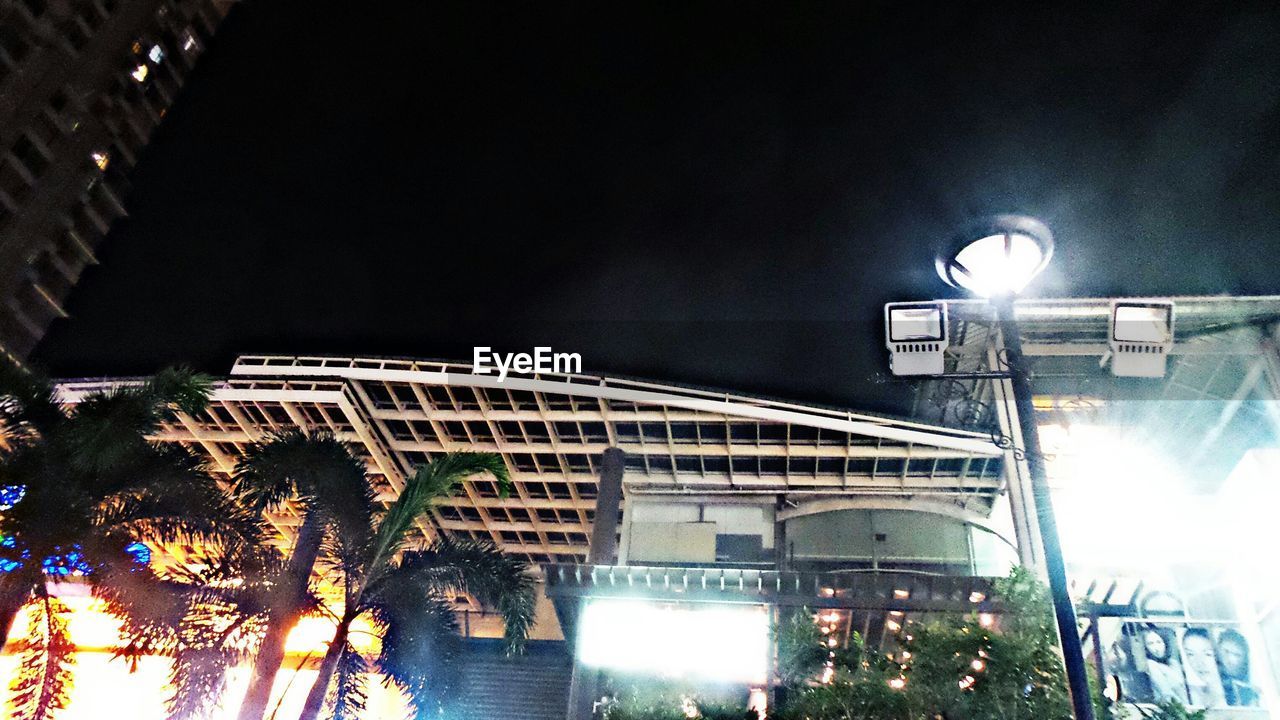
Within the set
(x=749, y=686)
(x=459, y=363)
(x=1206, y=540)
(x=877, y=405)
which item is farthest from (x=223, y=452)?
(x=1206, y=540)

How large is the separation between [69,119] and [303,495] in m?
30.0

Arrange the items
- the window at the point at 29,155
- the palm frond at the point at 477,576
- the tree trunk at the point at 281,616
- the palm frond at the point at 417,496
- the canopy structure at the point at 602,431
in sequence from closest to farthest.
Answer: the tree trunk at the point at 281,616
the palm frond at the point at 417,496
the palm frond at the point at 477,576
the canopy structure at the point at 602,431
the window at the point at 29,155

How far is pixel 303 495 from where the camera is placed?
13328mm

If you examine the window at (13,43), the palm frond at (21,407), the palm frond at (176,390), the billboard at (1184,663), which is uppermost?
the window at (13,43)

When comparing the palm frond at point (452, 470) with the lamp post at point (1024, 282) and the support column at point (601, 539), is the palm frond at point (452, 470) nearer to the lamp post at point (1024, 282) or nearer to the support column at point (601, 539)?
the support column at point (601, 539)

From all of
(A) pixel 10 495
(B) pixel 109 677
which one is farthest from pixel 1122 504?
(B) pixel 109 677

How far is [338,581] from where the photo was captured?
13.3 metres

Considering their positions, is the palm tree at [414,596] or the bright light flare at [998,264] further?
the palm tree at [414,596]

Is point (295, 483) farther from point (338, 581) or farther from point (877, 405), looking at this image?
point (877, 405)

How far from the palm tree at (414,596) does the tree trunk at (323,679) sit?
0.05 feet

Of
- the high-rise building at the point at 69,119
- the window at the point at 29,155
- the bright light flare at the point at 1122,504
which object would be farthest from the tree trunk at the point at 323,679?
the window at the point at 29,155

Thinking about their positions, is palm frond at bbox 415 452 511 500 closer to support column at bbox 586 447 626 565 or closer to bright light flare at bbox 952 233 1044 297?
bright light flare at bbox 952 233 1044 297

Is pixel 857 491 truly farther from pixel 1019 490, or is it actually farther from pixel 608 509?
pixel 608 509

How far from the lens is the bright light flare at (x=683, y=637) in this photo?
21.4 m
